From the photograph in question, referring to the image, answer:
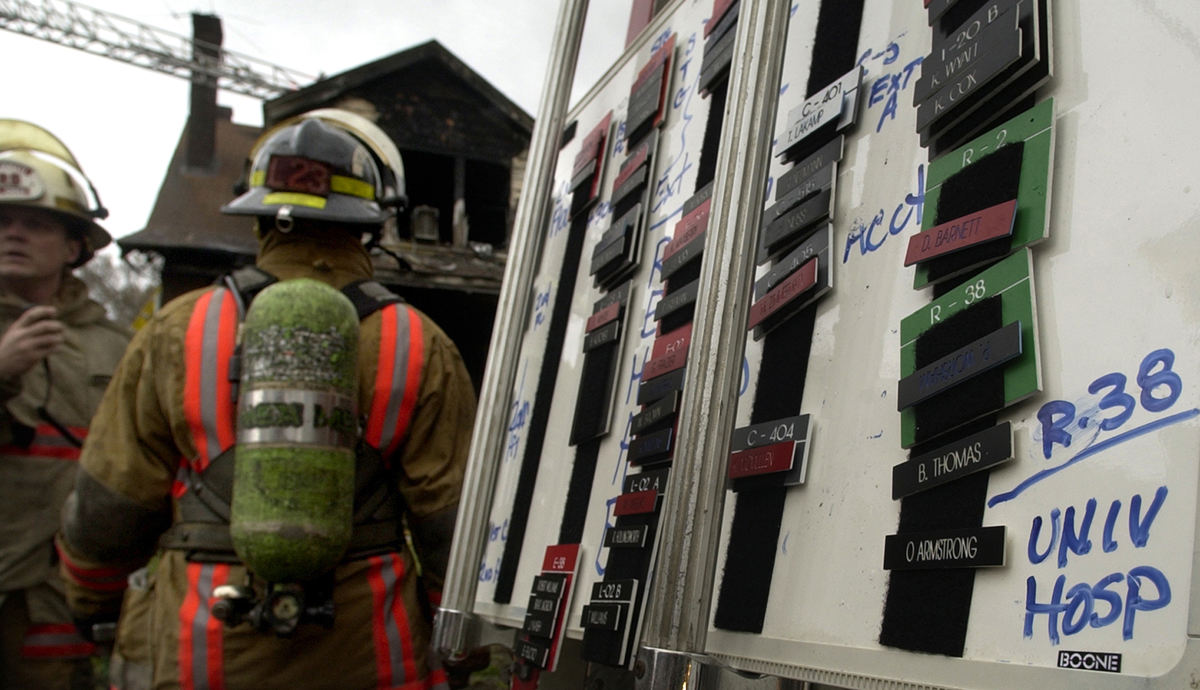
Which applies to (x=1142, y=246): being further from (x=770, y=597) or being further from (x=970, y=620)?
(x=770, y=597)

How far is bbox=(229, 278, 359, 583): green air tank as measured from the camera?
242 centimetres

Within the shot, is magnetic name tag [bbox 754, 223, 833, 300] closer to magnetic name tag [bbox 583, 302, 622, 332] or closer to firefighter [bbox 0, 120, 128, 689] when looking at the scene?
magnetic name tag [bbox 583, 302, 622, 332]

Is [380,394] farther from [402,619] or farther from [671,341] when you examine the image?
[671,341]

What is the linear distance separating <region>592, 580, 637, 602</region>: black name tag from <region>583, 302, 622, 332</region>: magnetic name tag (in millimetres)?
587

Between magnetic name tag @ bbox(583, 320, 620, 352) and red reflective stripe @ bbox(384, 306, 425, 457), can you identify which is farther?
red reflective stripe @ bbox(384, 306, 425, 457)

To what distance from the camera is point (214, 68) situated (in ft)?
104

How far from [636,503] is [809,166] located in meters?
0.65

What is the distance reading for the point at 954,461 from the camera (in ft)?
4.13

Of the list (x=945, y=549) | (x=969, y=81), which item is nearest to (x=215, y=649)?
(x=945, y=549)

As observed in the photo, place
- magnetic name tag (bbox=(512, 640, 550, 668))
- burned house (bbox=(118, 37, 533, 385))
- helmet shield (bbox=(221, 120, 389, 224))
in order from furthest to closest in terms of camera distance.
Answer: burned house (bbox=(118, 37, 533, 385)) → helmet shield (bbox=(221, 120, 389, 224)) → magnetic name tag (bbox=(512, 640, 550, 668))

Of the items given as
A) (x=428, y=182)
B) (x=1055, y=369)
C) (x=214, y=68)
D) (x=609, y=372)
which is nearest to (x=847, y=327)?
(x=1055, y=369)

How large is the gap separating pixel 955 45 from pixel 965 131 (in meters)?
0.11

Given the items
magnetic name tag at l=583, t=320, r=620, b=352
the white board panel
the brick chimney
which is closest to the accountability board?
the white board panel

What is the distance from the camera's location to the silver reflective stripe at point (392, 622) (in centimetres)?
282
